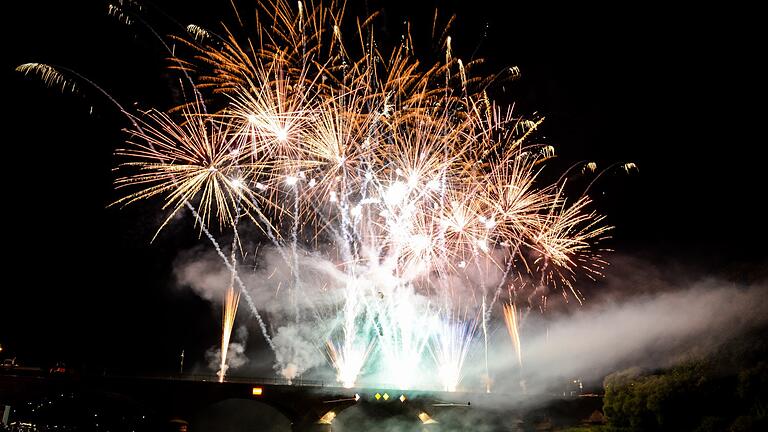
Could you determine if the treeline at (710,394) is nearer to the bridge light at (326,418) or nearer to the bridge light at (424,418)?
the bridge light at (424,418)

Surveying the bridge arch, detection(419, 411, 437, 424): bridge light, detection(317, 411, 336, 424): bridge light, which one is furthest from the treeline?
the bridge arch

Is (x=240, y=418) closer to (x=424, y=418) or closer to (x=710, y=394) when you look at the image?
(x=424, y=418)

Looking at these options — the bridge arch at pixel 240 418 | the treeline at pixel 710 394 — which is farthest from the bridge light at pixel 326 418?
the treeline at pixel 710 394

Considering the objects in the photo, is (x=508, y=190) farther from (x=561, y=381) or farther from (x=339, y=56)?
(x=561, y=381)

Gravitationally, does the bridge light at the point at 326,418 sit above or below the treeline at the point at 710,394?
below

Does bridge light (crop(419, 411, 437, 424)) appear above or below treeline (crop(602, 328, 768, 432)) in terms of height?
below

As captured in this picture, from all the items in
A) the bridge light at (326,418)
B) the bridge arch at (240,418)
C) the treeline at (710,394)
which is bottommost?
the bridge arch at (240,418)

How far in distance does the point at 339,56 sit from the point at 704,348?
22.4 metres

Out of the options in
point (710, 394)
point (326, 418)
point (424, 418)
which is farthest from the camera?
point (424, 418)

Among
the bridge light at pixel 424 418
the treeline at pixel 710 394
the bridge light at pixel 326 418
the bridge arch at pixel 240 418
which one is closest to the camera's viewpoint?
the treeline at pixel 710 394

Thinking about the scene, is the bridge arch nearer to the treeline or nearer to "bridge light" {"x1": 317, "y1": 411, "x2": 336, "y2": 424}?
"bridge light" {"x1": 317, "y1": 411, "x2": 336, "y2": 424}

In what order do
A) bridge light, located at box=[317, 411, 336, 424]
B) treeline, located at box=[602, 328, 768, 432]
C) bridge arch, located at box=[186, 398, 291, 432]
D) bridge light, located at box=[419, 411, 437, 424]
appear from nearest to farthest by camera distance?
1. treeline, located at box=[602, 328, 768, 432]
2. bridge light, located at box=[317, 411, 336, 424]
3. bridge light, located at box=[419, 411, 437, 424]
4. bridge arch, located at box=[186, 398, 291, 432]

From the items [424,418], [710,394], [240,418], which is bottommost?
[240,418]

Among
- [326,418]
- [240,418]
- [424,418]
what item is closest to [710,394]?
[424,418]
